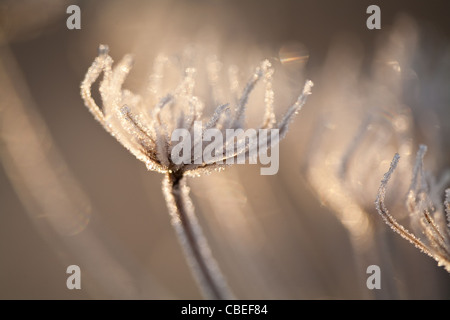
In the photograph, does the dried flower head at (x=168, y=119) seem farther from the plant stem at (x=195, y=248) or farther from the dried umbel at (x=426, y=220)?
the dried umbel at (x=426, y=220)

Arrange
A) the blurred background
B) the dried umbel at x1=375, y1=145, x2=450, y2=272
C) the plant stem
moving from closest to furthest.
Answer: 1. the plant stem
2. the dried umbel at x1=375, y1=145, x2=450, y2=272
3. the blurred background

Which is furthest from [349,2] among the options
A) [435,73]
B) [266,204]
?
[266,204]

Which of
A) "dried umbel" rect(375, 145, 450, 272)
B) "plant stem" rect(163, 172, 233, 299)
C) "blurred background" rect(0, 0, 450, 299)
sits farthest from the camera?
"blurred background" rect(0, 0, 450, 299)

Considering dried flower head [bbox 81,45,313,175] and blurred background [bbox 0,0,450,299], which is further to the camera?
blurred background [bbox 0,0,450,299]

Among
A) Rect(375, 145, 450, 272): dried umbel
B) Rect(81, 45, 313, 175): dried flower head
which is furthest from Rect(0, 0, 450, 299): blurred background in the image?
Rect(81, 45, 313, 175): dried flower head

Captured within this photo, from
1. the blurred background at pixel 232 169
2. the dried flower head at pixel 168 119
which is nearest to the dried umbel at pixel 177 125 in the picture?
the dried flower head at pixel 168 119

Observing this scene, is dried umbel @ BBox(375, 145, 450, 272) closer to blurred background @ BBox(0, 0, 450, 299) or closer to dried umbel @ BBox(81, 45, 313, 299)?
blurred background @ BBox(0, 0, 450, 299)

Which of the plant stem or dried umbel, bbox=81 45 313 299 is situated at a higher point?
dried umbel, bbox=81 45 313 299
